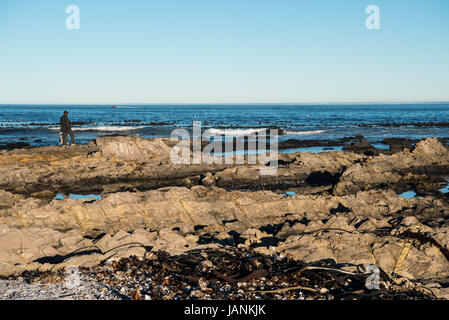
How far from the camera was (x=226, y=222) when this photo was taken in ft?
32.7

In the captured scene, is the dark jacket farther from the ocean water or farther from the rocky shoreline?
the ocean water

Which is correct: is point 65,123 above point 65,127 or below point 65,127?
above

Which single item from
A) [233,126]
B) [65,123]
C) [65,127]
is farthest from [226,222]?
[233,126]

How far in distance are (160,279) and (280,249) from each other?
7.95ft

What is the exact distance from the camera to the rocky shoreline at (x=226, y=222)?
6.27m

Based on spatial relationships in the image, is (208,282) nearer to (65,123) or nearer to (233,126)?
(65,123)

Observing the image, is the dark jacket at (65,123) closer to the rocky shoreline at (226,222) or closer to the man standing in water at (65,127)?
the man standing in water at (65,127)

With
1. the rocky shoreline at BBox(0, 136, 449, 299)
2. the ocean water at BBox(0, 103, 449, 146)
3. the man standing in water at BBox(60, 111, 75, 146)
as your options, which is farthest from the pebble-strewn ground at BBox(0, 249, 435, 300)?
the ocean water at BBox(0, 103, 449, 146)

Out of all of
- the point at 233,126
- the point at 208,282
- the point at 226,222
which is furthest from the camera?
the point at 233,126

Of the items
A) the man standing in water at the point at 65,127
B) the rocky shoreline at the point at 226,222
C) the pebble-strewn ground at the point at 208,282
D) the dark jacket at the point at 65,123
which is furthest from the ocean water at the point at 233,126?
the pebble-strewn ground at the point at 208,282

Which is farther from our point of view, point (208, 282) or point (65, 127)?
point (65, 127)

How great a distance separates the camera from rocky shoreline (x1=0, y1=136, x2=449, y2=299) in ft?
20.6

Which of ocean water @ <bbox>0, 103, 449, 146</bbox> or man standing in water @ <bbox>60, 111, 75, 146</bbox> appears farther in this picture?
ocean water @ <bbox>0, 103, 449, 146</bbox>
